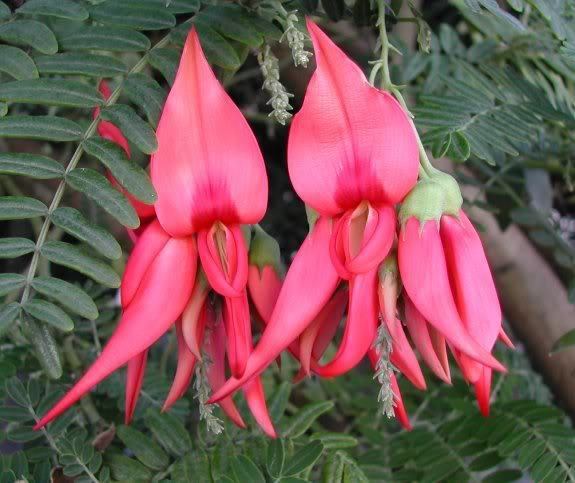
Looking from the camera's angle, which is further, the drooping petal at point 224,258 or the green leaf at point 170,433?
the green leaf at point 170,433

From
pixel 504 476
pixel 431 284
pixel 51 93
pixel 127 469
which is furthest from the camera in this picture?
pixel 504 476

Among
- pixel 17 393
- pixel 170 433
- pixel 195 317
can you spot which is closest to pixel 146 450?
pixel 170 433

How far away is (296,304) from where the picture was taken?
1.86ft

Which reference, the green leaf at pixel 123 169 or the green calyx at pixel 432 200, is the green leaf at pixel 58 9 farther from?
the green calyx at pixel 432 200

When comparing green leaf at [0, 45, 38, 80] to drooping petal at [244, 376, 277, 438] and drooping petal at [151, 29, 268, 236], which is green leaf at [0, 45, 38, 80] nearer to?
drooping petal at [151, 29, 268, 236]

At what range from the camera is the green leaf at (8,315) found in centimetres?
58

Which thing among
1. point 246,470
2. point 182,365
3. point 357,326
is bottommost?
point 246,470

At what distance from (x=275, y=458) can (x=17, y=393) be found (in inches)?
9.6

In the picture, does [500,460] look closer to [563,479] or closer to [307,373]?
[563,479]

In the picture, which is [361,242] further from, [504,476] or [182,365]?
[504,476]

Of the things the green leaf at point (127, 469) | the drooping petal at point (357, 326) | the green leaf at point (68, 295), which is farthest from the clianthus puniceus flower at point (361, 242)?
the green leaf at point (127, 469)

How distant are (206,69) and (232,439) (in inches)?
14.4

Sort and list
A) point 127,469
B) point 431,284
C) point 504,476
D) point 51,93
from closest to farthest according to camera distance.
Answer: point 431,284 < point 51,93 < point 127,469 < point 504,476

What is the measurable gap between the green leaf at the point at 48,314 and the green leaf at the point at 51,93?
142mm
